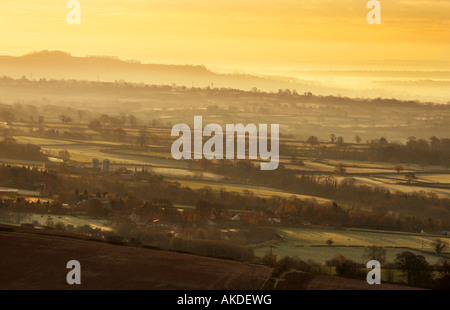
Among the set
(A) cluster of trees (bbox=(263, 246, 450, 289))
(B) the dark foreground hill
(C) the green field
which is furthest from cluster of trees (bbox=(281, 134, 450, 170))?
(B) the dark foreground hill

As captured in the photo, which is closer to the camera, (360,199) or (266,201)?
(266,201)

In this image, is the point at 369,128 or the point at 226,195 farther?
the point at 369,128

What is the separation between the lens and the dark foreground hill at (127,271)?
1633 centimetres

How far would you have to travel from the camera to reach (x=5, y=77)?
278 feet

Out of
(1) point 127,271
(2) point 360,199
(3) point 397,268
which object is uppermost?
(2) point 360,199

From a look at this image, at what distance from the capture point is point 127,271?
17.1m

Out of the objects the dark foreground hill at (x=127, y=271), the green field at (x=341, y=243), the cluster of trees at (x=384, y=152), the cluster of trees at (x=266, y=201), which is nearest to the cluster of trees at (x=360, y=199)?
the cluster of trees at (x=266, y=201)

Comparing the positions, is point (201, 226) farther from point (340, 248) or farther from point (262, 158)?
point (262, 158)

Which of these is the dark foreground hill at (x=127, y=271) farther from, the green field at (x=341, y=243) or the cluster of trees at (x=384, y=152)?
the cluster of trees at (x=384, y=152)

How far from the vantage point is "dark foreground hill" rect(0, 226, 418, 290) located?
16.3 metres

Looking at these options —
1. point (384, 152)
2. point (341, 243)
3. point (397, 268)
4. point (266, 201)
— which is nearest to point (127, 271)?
point (397, 268)

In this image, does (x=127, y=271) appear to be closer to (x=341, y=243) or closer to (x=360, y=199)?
(x=341, y=243)
